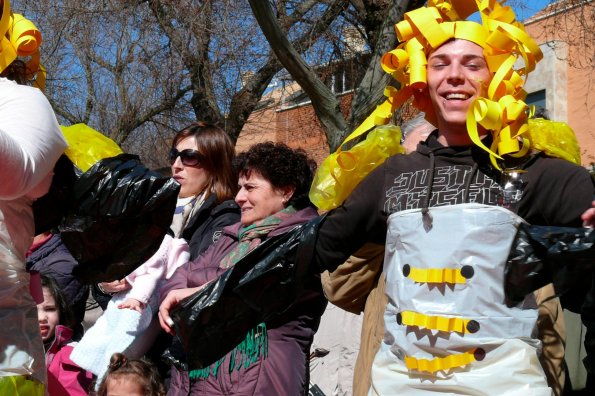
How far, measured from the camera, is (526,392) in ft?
7.95

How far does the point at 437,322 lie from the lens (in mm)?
2531

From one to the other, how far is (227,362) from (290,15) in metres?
6.11

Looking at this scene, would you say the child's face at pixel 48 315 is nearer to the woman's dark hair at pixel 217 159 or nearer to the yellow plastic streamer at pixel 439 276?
the woman's dark hair at pixel 217 159

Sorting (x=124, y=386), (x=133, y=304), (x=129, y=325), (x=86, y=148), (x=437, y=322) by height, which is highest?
(x=86, y=148)

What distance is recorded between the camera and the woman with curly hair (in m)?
3.91

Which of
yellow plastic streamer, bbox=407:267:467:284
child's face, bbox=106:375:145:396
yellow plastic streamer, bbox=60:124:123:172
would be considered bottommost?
child's face, bbox=106:375:145:396

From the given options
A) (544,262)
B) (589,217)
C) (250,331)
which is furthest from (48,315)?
(589,217)

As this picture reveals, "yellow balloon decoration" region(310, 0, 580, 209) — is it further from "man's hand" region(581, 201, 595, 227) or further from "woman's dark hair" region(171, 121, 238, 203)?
"woman's dark hair" region(171, 121, 238, 203)

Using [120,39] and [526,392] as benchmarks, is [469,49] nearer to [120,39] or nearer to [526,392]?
[526,392]

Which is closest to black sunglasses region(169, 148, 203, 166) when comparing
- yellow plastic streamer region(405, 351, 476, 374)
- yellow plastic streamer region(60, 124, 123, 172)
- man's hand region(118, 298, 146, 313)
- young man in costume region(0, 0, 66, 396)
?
man's hand region(118, 298, 146, 313)

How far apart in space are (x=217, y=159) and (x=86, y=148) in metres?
1.96

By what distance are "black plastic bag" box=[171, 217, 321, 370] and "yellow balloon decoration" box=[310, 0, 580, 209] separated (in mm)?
200

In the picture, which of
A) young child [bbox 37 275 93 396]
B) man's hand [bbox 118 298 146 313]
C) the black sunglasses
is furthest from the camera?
the black sunglasses

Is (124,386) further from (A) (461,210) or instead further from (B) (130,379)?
(A) (461,210)
